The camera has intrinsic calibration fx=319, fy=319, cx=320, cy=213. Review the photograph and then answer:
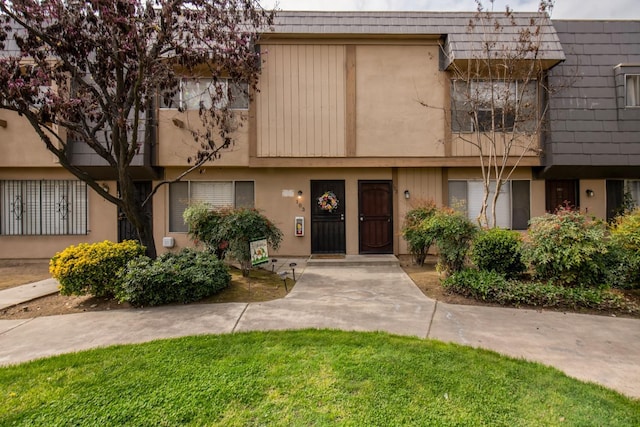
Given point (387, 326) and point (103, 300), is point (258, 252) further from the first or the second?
point (387, 326)

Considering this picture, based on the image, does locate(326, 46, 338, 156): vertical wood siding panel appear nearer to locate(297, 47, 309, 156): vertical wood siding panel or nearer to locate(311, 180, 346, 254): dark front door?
locate(297, 47, 309, 156): vertical wood siding panel

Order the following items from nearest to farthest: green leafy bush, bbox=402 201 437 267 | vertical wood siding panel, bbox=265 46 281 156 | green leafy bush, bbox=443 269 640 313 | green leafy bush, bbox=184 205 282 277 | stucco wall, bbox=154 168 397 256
→ green leafy bush, bbox=443 269 640 313, green leafy bush, bbox=184 205 282 277, green leafy bush, bbox=402 201 437 267, vertical wood siding panel, bbox=265 46 281 156, stucco wall, bbox=154 168 397 256

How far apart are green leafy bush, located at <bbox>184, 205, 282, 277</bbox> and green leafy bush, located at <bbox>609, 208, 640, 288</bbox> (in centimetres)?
599

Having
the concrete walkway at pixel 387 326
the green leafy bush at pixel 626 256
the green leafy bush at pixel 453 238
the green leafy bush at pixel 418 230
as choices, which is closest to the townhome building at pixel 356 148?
the green leafy bush at pixel 418 230

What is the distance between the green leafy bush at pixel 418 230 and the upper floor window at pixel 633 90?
6.20 metres

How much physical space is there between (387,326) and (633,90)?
33.0 ft

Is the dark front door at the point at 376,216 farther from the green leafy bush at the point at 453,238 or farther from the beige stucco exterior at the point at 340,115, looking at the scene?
the green leafy bush at the point at 453,238

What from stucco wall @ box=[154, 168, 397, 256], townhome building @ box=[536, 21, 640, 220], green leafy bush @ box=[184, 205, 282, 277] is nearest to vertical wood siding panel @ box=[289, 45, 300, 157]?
stucco wall @ box=[154, 168, 397, 256]

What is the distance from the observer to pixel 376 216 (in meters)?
9.39

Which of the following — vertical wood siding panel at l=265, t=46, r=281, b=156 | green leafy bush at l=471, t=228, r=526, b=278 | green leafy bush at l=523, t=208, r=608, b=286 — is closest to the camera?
green leafy bush at l=523, t=208, r=608, b=286

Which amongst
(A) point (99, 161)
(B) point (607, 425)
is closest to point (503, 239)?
(B) point (607, 425)

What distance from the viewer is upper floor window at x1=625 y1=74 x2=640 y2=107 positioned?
8594 mm

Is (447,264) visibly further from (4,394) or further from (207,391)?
(4,394)

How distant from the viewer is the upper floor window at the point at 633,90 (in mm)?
8594
